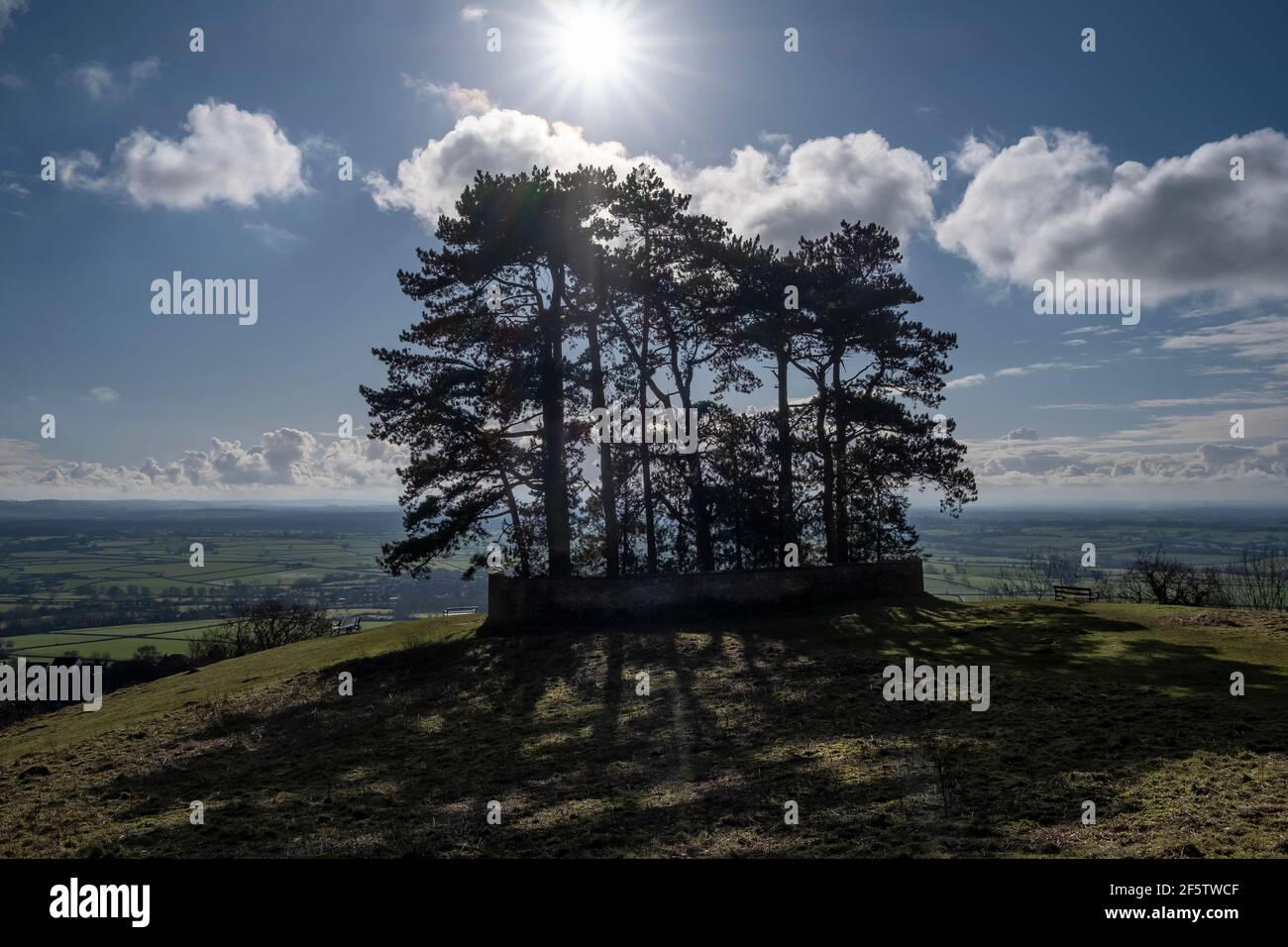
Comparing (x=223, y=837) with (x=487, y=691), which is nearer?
(x=223, y=837)

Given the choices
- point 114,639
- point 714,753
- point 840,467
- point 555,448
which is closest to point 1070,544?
point 840,467

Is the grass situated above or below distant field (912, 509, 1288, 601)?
below

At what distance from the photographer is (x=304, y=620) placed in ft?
167

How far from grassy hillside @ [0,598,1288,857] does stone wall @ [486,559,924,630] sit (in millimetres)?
2226

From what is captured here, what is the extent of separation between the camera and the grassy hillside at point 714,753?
27.5ft

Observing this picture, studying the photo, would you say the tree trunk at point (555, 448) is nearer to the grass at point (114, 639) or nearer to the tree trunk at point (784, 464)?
the tree trunk at point (784, 464)

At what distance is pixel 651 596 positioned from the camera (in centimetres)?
2562

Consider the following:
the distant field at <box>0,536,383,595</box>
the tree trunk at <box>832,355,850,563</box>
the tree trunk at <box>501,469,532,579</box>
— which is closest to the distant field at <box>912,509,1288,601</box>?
the tree trunk at <box>832,355,850,563</box>

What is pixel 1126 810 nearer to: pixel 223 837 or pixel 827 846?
pixel 827 846

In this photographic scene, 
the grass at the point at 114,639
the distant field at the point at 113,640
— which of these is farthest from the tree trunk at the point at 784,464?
the distant field at the point at 113,640

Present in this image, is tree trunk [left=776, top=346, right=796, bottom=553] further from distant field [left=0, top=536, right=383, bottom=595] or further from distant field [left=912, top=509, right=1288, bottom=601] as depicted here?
distant field [left=0, top=536, right=383, bottom=595]

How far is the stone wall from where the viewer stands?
25.6m
